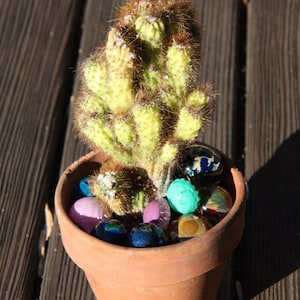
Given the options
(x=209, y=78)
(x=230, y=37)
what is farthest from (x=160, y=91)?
(x=230, y=37)

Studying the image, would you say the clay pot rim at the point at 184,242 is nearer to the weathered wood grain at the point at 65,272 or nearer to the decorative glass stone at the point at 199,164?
the decorative glass stone at the point at 199,164

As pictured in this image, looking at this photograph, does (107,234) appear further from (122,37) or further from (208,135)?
(208,135)

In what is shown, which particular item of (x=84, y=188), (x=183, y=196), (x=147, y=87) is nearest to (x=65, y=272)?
(x=84, y=188)

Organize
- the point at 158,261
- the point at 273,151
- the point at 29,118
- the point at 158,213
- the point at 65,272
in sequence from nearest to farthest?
the point at 158,261 → the point at 158,213 → the point at 65,272 → the point at 273,151 → the point at 29,118

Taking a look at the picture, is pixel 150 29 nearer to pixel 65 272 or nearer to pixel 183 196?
pixel 183 196

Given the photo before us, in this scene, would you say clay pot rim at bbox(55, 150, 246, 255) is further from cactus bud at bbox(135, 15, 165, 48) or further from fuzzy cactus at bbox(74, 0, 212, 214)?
cactus bud at bbox(135, 15, 165, 48)

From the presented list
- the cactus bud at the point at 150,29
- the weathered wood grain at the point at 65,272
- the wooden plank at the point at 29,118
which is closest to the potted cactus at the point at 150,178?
the cactus bud at the point at 150,29
